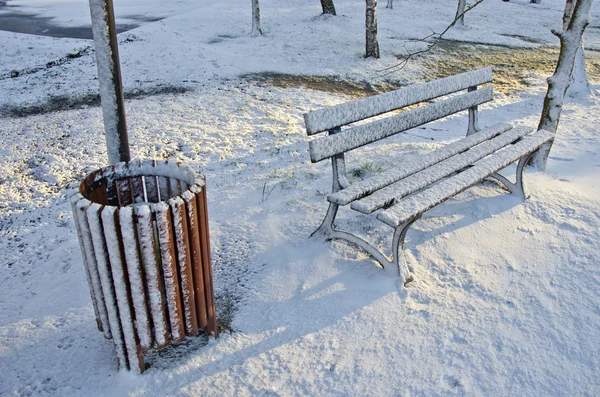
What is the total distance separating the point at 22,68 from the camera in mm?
8469

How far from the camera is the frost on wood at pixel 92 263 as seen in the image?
2.24m

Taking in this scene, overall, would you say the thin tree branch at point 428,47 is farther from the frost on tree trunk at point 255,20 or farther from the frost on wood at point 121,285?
the frost on tree trunk at point 255,20

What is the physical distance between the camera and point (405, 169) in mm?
3729

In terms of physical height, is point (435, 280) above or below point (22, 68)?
below

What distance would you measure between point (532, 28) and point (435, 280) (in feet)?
45.8

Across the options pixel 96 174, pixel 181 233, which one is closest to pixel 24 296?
pixel 96 174

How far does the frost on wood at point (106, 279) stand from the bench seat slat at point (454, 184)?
157 centimetres

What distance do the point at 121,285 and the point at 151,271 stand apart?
6.0 inches

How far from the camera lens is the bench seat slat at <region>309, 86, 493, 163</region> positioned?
3455 millimetres

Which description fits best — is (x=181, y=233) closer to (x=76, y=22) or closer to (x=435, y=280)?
(x=435, y=280)

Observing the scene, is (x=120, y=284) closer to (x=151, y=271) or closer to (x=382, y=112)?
(x=151, y=271)

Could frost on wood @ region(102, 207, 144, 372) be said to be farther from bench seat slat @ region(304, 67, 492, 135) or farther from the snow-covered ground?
Answer: bench seat slat @ region(304, 67, 492, 135)

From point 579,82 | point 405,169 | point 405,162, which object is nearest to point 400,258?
point 405,169

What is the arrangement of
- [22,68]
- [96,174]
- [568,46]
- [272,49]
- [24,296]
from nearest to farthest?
[96,174], [24,296], [568,46], [22,68], [272,49]
